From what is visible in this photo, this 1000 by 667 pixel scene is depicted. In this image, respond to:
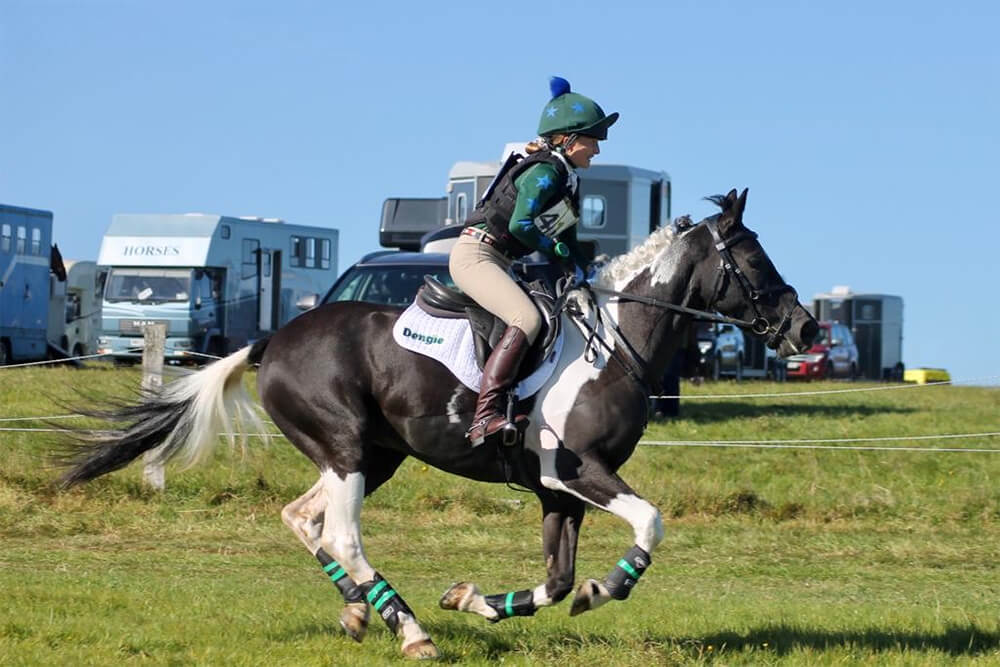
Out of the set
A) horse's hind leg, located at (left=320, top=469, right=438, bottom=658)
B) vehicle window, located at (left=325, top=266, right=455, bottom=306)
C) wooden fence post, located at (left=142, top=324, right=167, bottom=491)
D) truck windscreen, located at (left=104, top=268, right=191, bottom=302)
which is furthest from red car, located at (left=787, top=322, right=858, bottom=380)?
horse's hind leg, located at (left=320, top=469, right=438, bottom=658)

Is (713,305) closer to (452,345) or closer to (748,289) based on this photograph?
(748,289)

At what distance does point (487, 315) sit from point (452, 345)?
240 millimetres

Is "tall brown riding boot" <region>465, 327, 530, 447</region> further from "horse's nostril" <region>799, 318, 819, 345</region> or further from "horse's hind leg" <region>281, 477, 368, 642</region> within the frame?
"horse's nostril" <region>799, 318, 819, 345</region>

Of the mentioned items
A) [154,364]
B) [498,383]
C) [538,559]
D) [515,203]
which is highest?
[515,203]

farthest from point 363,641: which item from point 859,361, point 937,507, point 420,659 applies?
point 859,361

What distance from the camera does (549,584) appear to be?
7578mm

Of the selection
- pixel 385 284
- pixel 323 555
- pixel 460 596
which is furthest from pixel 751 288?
pixel 385 284

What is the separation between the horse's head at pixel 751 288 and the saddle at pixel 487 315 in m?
0.87

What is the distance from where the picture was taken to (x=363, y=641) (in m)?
7.65

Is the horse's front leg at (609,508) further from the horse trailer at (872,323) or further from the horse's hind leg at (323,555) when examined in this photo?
the horse trailer at (872,323)

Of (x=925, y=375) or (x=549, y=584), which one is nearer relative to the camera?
(x=549, y=584)

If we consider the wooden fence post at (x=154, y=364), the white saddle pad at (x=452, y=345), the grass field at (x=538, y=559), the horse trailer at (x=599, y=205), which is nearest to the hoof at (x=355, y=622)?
the grass field at (x=538, y=559)

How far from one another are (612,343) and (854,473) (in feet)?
26.9

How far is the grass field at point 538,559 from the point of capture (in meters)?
7.53
